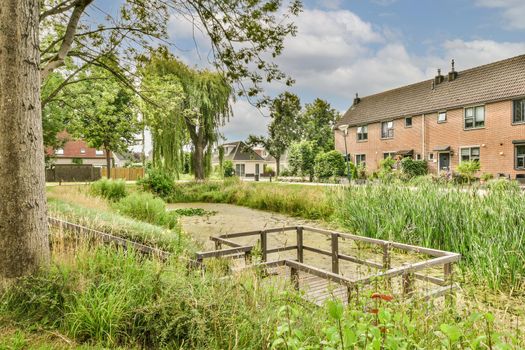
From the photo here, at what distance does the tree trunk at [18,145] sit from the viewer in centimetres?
376

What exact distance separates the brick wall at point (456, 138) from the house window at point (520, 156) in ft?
0.87

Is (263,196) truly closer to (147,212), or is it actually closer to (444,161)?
(147,212)

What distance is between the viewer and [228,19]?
19.7ft

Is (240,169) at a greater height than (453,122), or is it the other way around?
(453,122)

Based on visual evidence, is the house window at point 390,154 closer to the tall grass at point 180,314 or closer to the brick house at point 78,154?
the tall grass at point 180,314

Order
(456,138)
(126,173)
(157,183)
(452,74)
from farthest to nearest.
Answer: (126,173) → (452,74) → (456,138) → (157,183)

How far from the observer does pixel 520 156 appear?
78.4 ft

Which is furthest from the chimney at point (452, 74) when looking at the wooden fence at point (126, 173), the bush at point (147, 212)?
the wooden fence at point (126, 173)

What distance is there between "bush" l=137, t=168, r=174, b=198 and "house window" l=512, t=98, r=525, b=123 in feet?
71.9

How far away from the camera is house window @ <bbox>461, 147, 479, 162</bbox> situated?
2642cm

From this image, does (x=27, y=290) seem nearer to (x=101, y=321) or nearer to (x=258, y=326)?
(x=101, y=321)

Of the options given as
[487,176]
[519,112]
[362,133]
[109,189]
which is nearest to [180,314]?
[109,189]

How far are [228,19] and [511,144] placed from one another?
24.6 m

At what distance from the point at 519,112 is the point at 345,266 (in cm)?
2293
